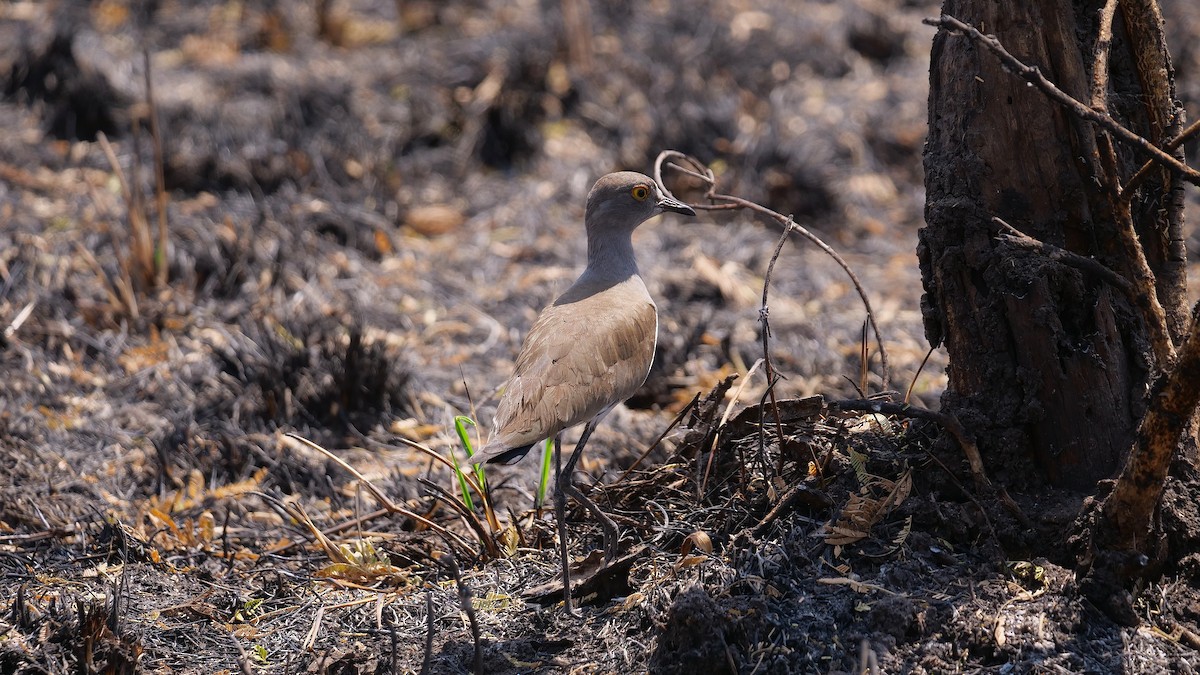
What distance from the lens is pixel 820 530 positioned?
3.55 m

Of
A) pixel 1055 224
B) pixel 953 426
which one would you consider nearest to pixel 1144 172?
pixel 1055 224

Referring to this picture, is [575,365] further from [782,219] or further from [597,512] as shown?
[782,219]

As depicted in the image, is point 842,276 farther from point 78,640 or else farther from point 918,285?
point 78,640

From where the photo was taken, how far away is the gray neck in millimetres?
4898

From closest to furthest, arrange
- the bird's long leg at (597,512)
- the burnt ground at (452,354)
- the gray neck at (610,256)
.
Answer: the burnt ground at (452,354)
the bird's long leg at (597,512)
the gray neck at (610,256)

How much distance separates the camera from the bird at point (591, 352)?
12.6ft

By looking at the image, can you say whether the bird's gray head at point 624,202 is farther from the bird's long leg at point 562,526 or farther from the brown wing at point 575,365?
the bird's long leg at point 562,526

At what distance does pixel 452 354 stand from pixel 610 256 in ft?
6.36

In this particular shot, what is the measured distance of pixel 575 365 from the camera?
4.18m

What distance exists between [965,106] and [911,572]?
4.65ft

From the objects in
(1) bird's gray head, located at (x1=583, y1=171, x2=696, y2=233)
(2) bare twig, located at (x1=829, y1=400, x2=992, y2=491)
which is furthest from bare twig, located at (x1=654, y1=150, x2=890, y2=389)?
(2) bare twig, located at (x1=829, y1=400, x2=992, y2=491)

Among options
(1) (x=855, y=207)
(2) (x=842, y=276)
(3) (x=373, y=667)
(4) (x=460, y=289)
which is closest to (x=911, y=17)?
(1) (x=855, y=207)


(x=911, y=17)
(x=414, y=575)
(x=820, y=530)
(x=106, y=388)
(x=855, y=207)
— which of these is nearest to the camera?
(x=820, y=530)

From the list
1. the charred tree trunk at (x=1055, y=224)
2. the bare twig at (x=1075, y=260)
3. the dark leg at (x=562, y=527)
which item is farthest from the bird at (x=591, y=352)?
the bare twig at (x=1075, y=260)
